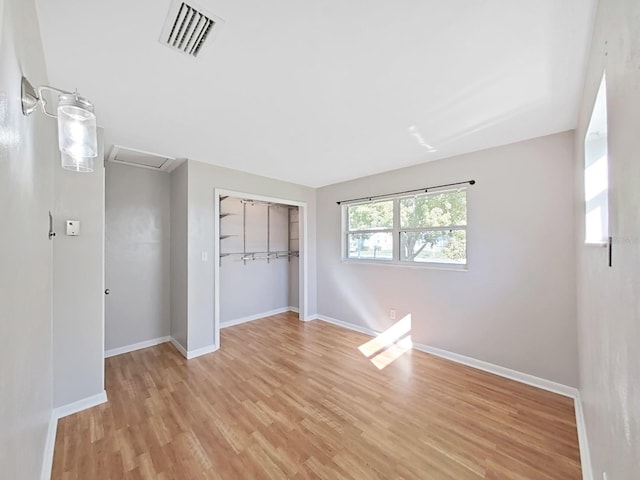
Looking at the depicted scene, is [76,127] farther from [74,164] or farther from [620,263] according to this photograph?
[620,263]

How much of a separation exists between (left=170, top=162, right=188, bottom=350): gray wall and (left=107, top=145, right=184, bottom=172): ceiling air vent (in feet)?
0.38

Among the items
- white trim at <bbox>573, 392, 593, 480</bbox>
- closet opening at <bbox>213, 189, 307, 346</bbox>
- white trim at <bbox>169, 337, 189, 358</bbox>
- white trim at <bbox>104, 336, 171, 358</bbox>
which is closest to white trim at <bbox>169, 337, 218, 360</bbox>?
white trim at <bbox>169, 337, 189, 358</bbox>

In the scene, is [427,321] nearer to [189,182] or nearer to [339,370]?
[339,370]

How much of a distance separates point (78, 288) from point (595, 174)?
13.0 ft

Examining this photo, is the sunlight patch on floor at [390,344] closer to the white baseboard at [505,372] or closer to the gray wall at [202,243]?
the white baseboard at [505,372]

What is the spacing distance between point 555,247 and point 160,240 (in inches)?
182

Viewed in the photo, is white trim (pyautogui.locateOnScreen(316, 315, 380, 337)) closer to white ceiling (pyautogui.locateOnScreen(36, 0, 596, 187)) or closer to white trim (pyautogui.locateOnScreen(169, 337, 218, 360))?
white trim (pyautogui.locateOnScreen(169, 337, 218, 360))

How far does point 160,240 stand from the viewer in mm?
3660

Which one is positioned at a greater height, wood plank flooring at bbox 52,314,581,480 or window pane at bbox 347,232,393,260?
window pane at bbox 347,232,393,260

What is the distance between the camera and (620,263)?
0.90 metres

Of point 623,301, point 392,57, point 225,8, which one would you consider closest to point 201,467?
point 623,301

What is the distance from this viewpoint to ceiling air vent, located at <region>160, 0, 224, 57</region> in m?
1.16

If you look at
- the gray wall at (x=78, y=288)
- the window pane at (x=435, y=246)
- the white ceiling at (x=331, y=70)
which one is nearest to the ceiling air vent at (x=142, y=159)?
the white ceiling at (x=331, y=70)

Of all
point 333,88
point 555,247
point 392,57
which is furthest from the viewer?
Answer: point 555,247
